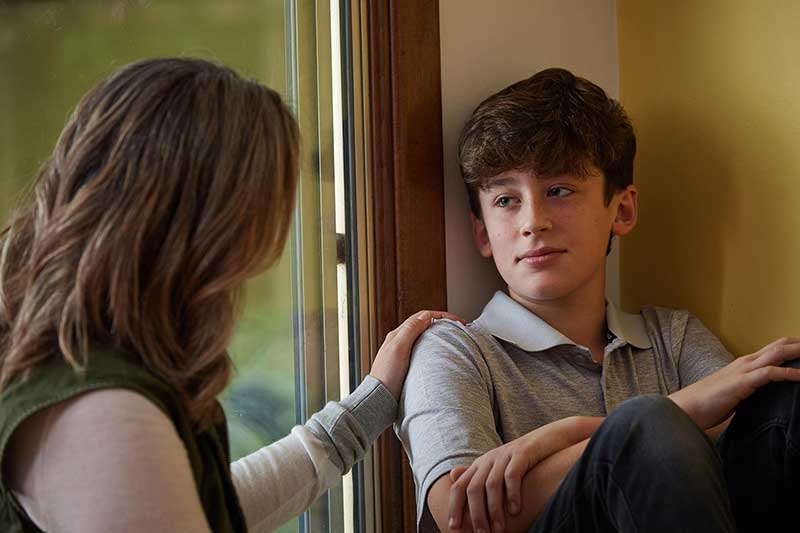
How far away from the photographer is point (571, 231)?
153 cm

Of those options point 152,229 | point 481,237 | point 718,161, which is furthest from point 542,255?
point 152,229

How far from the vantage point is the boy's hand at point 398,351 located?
1423mm

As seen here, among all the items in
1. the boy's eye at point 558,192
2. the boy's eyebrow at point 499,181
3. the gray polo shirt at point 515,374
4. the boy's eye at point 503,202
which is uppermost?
the boy's eyebrow at point 499,181

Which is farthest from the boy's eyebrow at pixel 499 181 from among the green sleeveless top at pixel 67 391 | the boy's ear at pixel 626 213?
the green sleeveless top at pixel 67 391

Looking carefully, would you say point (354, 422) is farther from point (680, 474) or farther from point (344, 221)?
point (680, 474)

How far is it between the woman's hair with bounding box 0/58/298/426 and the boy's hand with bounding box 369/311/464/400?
1.75ft

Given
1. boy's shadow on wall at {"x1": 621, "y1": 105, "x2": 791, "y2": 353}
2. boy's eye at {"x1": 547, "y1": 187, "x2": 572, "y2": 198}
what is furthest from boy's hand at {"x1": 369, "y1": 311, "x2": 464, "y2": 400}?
boy's shadow on wall at {"x1": 621, "y1": 105, "x2": 791, "y2": 353}

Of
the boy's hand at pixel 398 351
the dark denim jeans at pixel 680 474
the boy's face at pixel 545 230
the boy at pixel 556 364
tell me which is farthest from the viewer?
the boy's face at pixel 545 230

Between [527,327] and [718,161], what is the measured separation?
1.47 ft

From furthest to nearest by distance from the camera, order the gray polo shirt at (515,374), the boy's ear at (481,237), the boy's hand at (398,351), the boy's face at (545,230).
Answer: the boy's ear at (481,237), the boy's face at (545,230), the boy's hand at (398,351), the gray polo shirt at (515,374)

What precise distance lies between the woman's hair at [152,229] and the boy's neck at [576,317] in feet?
2.44

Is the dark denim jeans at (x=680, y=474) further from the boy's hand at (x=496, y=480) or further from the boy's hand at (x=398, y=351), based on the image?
the boy's hand at (x=398, y=351)

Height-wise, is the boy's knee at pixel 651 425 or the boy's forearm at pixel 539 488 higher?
the boy's knee at pixel 651 425

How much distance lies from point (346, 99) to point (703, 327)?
697 millimetres
